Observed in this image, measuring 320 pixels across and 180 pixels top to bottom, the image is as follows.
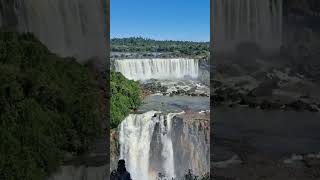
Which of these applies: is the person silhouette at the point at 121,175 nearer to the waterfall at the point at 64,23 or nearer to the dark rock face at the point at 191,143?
the waterfall at the point at 64,23

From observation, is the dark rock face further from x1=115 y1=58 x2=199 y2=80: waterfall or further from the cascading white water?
x1=115 y1=58 x2=199 y2=80: waterfall

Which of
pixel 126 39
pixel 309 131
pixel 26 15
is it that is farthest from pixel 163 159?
pixel 26 15

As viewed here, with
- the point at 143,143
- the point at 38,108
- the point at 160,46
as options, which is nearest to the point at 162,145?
the point at 143,143

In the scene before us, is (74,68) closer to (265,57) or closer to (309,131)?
(265,57)

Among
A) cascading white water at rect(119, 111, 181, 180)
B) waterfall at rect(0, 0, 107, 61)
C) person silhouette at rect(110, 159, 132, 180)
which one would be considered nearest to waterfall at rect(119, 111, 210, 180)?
cascading white water at rect(119, 111, 181, 180)

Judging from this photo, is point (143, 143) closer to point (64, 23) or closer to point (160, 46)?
point (160, 46)
